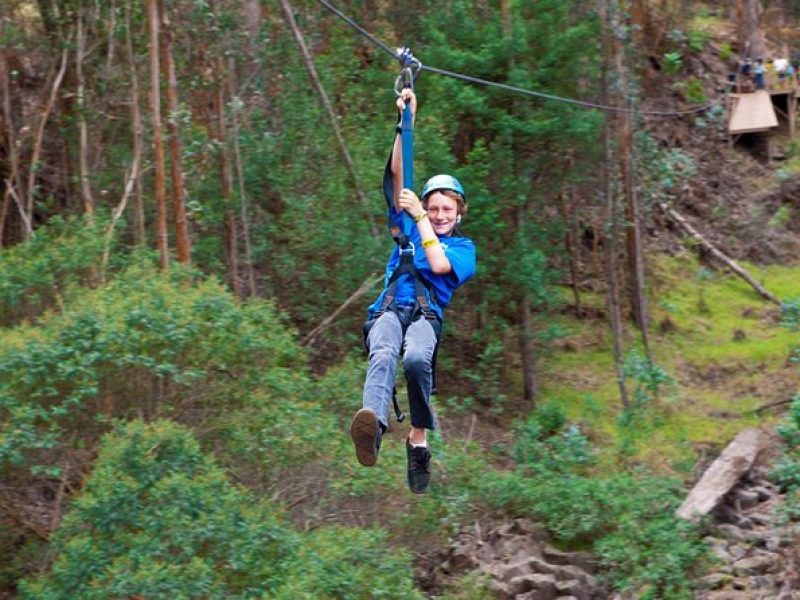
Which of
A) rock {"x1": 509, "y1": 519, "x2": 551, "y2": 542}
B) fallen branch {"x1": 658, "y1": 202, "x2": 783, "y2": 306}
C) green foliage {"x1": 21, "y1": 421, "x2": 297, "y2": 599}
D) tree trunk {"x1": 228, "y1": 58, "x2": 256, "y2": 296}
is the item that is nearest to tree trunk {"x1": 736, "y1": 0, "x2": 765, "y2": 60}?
fallen branch {"x1": 658, "y1": 202, "x2": 783, "y2": 306}

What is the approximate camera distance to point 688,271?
57.3ft

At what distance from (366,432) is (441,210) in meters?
1.11

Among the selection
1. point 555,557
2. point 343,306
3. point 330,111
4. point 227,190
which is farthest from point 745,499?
point 227,190

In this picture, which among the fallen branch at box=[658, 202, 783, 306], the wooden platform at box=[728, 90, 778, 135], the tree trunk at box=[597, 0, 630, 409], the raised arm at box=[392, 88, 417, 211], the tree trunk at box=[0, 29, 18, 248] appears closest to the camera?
the raised arm at box=[392, 88, 417, 211]

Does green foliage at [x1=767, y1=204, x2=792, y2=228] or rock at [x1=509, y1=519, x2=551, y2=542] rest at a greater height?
green foliage at [x1=767, y1=204, x2=792, y2=228]

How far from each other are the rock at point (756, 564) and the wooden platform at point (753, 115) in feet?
35.1

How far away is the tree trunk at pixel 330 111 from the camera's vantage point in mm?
10672

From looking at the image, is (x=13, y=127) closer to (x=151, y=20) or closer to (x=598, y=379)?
(x=151, y=20)

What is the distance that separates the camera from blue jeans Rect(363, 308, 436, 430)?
17.5ft

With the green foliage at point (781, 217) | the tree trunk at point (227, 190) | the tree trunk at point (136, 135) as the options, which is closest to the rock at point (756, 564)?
the tree trunk at point (227, 190)

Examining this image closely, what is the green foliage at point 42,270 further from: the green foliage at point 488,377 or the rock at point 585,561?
the rock at point 585,561

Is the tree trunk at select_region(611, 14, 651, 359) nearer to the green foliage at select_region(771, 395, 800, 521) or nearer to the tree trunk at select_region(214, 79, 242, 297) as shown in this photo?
the green foliage at select_region(771, 395, 800, 521)

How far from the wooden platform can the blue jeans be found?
15531 millimetres

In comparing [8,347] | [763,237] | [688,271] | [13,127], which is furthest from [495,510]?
[763,237]
